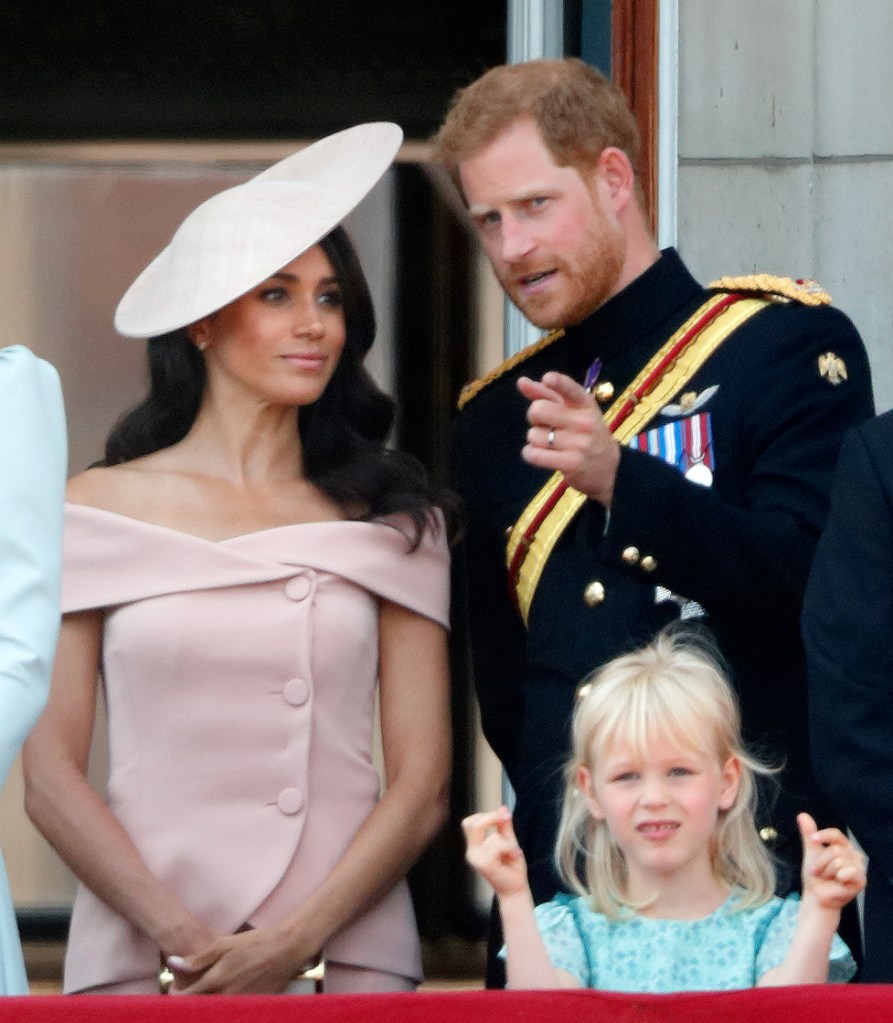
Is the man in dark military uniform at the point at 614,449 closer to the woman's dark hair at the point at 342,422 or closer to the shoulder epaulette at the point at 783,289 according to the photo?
the shoulder epaulette at the point at 783,289

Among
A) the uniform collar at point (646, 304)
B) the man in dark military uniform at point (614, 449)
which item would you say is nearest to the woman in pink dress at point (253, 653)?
the man in dark military uniform at point (614, 449)

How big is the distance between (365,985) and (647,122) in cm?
151

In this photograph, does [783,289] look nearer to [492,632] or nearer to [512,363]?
[512,363]

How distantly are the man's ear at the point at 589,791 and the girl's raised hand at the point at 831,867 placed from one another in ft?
0.98

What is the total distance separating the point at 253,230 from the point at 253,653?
1.82ft

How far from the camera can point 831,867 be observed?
232cm

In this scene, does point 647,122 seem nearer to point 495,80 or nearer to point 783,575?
point 495,80

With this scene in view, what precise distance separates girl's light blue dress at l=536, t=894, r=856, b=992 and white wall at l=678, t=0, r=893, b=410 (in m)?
1.44

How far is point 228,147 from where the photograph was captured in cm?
481

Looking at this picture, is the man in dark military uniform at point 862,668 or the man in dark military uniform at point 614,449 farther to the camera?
the man in dark military uniform at point 614,449

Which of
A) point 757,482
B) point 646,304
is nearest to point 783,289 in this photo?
point 646,304

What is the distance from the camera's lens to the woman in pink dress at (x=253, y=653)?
2.88m

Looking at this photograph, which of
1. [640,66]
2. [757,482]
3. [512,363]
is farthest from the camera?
[640,66]

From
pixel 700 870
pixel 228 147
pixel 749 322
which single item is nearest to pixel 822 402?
pixel 749 322
